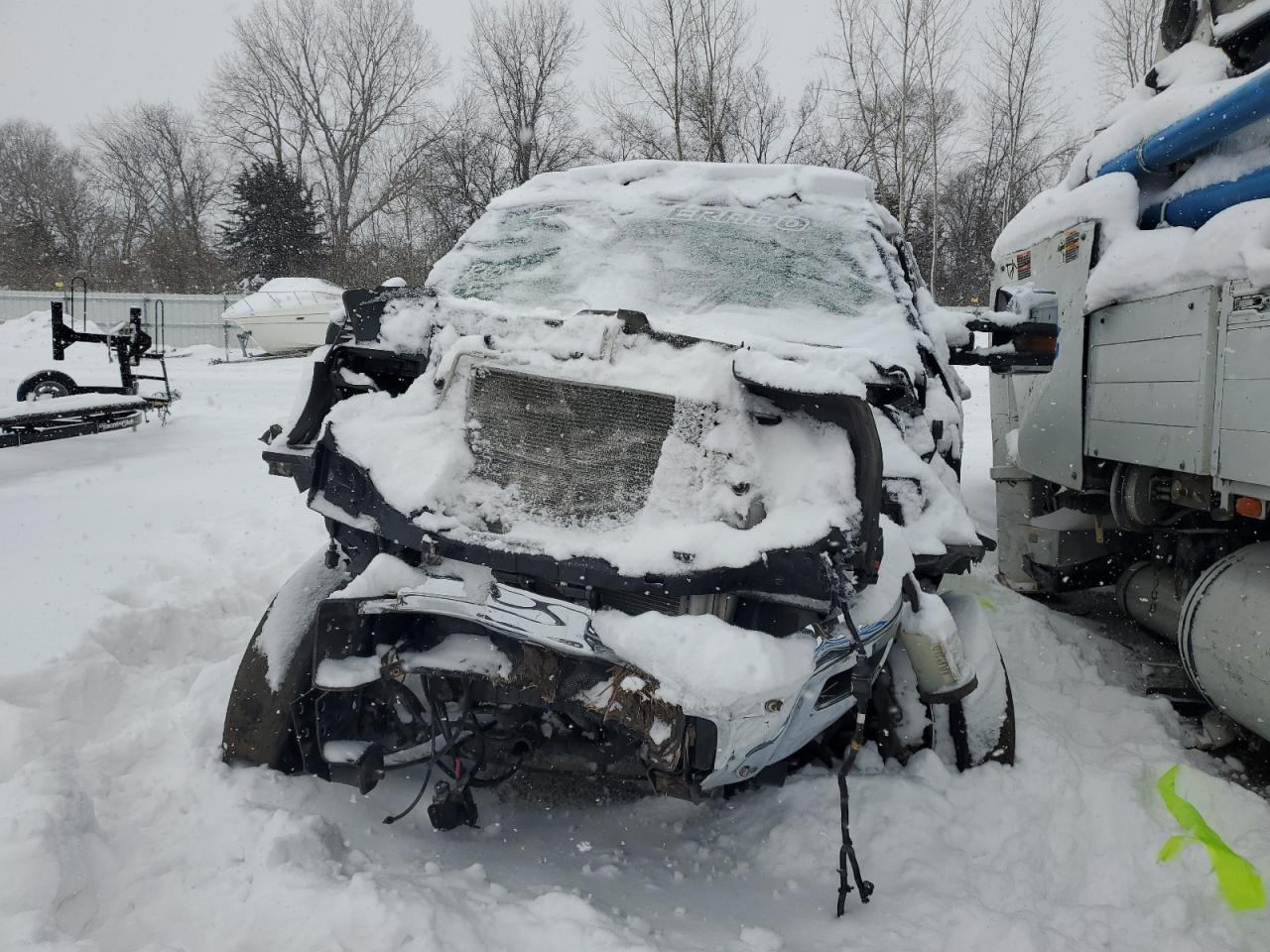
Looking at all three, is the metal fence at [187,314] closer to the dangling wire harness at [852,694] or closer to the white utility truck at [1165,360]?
the white utility truck at [1165,360]

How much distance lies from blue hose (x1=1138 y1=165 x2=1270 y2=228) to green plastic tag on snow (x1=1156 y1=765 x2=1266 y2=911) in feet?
7.46

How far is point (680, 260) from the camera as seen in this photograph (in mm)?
3516

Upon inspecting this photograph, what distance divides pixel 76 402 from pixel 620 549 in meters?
9.24

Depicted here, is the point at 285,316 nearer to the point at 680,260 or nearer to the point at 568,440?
the point at 680,260

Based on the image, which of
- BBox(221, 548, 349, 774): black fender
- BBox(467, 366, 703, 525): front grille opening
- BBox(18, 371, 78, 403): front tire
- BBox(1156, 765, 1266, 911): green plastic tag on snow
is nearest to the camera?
BBox(467, 366, 703, 525): front grille opening

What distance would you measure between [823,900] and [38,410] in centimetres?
909

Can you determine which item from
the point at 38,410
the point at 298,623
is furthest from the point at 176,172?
the point at 298,623

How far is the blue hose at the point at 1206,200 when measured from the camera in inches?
129

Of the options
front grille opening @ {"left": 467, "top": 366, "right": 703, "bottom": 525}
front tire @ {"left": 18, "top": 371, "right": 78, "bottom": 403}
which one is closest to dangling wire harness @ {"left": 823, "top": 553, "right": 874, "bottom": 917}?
front grille opening @ {"left": 467, "top": 366, "right": 703, "bottom": 525}

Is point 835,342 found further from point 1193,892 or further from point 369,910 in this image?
point 369,910

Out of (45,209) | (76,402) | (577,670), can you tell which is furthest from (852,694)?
(45,209)

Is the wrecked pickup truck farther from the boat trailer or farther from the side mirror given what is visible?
the boat trailer

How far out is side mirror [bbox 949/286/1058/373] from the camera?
10.8 feet

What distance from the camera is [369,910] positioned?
6.95 ft
